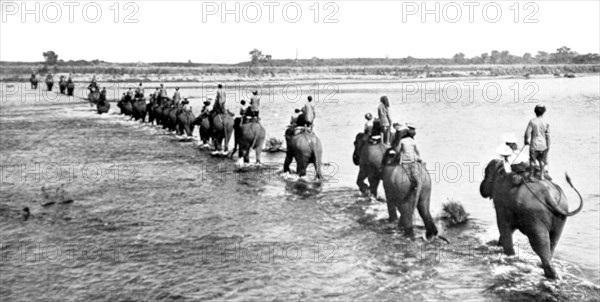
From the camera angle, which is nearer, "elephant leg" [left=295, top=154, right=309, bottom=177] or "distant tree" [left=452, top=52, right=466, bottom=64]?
"elephant leg" [left=295, top=154, right=309, bottom=177]

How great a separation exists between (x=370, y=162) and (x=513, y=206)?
4.83 m

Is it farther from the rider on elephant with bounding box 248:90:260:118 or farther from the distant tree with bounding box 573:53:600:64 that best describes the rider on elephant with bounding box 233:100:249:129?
the distant tree with bounding box 573:53:600:64

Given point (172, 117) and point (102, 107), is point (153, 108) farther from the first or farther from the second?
point (102, 107)

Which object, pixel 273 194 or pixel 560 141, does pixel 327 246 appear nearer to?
pixel 273 194

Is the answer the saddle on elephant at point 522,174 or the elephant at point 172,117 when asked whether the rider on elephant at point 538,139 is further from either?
the elephant at point 172,117

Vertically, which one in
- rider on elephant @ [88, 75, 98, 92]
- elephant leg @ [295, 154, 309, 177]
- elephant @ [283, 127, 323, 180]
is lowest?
elephant leg @ [295, 154, 309, 177]

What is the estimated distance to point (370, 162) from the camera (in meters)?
13.1

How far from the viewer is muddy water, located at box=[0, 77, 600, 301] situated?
809 cm

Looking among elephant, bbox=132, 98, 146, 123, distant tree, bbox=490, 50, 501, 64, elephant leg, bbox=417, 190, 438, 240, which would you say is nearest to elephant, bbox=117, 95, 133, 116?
elephant, bbox=132, 98, 146, 123

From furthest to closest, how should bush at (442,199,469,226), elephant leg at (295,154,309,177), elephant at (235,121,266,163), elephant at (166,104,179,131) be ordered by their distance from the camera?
1. elephant at (166,104,179,131)
2. elephant at (235,121,266,163)
3. elephant leg at (295,154,309,177)
4. bush at (442,199,469,226)

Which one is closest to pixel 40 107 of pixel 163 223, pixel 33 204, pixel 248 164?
pixel 248 164

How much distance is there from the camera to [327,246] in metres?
9.96

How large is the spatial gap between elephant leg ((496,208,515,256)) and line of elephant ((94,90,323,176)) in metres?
6.63

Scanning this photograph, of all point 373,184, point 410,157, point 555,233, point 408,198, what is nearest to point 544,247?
point 555,233
